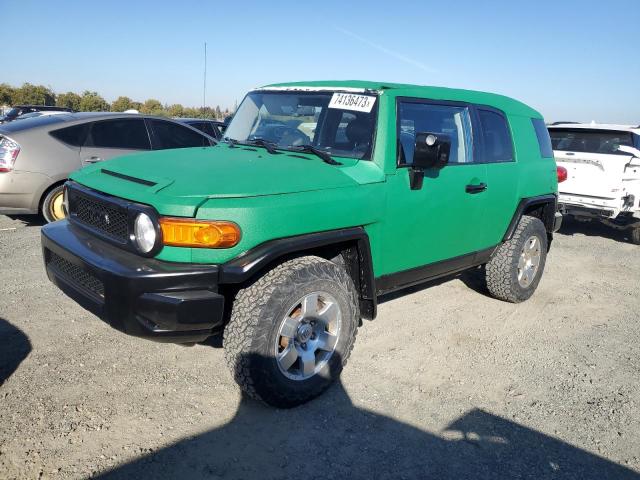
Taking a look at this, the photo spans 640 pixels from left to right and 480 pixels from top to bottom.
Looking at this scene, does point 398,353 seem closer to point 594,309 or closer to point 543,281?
point 594,309

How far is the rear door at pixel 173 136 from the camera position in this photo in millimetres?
7535

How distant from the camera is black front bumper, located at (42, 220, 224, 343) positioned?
266 cm

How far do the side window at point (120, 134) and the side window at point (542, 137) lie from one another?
522cm

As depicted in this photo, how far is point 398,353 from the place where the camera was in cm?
394

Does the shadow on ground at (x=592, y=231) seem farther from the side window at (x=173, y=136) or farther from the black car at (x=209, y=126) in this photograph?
the black car at (x=209, y=126)

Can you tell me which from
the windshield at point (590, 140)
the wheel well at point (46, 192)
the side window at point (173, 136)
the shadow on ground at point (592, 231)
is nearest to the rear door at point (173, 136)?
the side window at point (173, 136)

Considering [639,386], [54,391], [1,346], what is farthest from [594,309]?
[1,346]

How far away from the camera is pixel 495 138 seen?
461 cm

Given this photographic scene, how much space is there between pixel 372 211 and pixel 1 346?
Answer: 9.22ft

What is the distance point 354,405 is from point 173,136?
5817 mm

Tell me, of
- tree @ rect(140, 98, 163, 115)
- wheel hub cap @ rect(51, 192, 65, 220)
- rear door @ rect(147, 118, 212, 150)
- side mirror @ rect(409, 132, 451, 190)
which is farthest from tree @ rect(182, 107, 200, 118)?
side mirror @ rect(409, 132, 451, 190)

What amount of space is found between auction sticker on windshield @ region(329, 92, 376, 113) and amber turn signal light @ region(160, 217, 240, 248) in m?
1.49

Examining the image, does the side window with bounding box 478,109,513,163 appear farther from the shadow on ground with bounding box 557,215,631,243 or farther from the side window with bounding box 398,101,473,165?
the shadow on ground with bounding box 557,215,631,243

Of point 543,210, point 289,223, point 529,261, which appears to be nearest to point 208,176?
point 289,223
